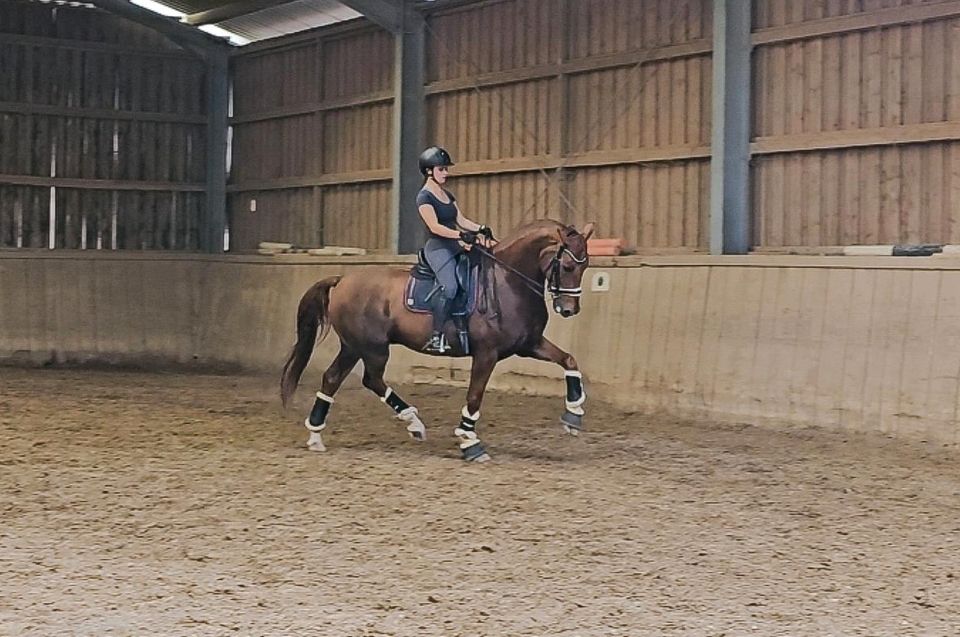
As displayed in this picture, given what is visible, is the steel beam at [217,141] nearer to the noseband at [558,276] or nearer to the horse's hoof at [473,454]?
the horse's hoof at [473,454]

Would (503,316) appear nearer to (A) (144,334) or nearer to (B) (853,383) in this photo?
(B) (853,383)

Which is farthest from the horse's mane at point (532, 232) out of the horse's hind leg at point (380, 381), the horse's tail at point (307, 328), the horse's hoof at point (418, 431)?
the horse's hoof at point (418, 431)

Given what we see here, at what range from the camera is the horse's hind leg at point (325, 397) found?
8.19 m

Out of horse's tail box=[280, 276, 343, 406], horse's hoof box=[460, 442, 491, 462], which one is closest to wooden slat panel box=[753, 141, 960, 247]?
horse's hoof box=[460, 442, 491, 462]

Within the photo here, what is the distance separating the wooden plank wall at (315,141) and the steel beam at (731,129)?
521 centimetres

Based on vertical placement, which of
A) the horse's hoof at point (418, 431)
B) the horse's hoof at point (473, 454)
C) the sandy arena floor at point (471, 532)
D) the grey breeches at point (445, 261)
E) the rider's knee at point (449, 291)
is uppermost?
the grey breeches at point (445, 261)

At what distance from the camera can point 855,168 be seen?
10273 millimetres

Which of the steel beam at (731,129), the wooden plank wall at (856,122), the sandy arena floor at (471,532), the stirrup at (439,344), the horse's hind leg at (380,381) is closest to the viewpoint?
the sandy arena floor at (471,532)

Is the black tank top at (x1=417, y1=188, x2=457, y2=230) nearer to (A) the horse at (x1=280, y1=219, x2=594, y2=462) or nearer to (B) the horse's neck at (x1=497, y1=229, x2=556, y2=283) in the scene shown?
(A) the horse at (x1=280, y1=219, x2=594, y2=462)

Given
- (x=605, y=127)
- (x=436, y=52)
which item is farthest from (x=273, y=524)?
(x=436, y=52)

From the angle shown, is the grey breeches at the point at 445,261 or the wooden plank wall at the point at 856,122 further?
the wooden plank wall at the point at 856,122

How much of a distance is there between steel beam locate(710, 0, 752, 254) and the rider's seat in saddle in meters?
3.68

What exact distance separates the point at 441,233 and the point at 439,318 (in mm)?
570

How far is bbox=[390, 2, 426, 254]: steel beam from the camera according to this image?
572 inches
